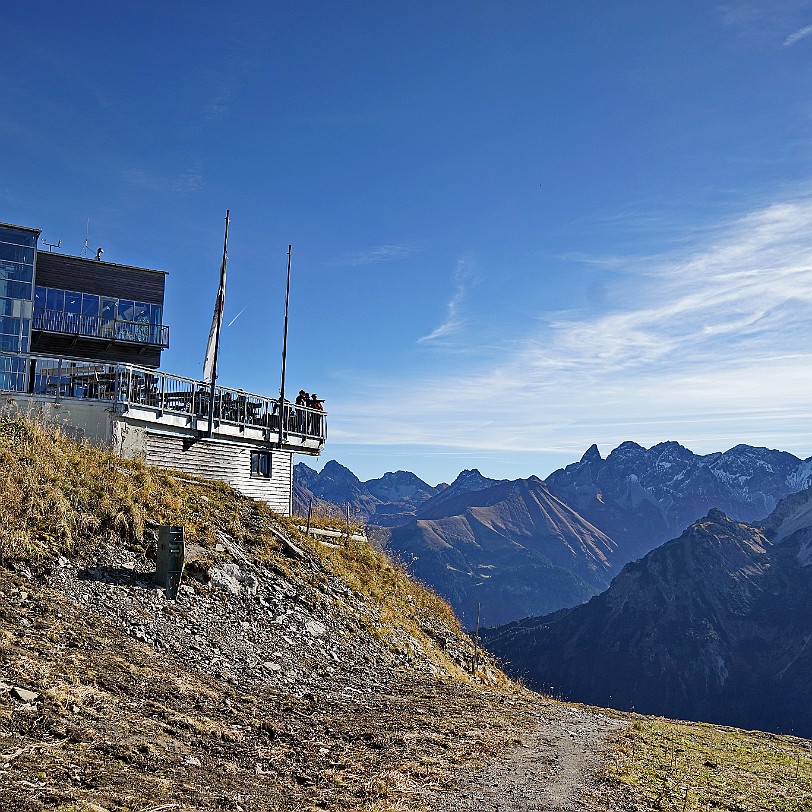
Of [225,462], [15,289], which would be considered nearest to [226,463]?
[225,462]

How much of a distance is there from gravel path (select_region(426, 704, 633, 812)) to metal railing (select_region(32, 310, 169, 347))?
116 feet

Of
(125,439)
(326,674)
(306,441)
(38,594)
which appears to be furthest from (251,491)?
(38,594)

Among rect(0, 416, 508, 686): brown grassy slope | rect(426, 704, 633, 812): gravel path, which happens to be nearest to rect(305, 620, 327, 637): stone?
rect(0, 416, 508, 686): brown grassy slope

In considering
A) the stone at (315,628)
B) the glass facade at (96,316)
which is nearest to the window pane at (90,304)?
the glass facade at (96,316)

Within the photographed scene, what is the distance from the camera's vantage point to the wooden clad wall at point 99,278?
41969mm

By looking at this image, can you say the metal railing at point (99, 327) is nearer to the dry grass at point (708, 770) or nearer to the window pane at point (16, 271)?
the window pane at point (16, 271)

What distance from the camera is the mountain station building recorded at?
24.3m

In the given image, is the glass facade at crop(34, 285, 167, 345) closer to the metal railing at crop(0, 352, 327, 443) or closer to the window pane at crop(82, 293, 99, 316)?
the window pane at crop(82, 293, 99, 316)

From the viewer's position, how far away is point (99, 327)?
4294 cm

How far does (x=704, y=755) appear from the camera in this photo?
16203mm

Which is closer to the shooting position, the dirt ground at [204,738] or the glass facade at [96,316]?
the dirt ground at [204,738]

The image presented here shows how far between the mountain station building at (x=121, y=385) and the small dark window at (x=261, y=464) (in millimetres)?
44

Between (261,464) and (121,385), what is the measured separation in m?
8.06

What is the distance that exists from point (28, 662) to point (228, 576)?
26.5 feet
